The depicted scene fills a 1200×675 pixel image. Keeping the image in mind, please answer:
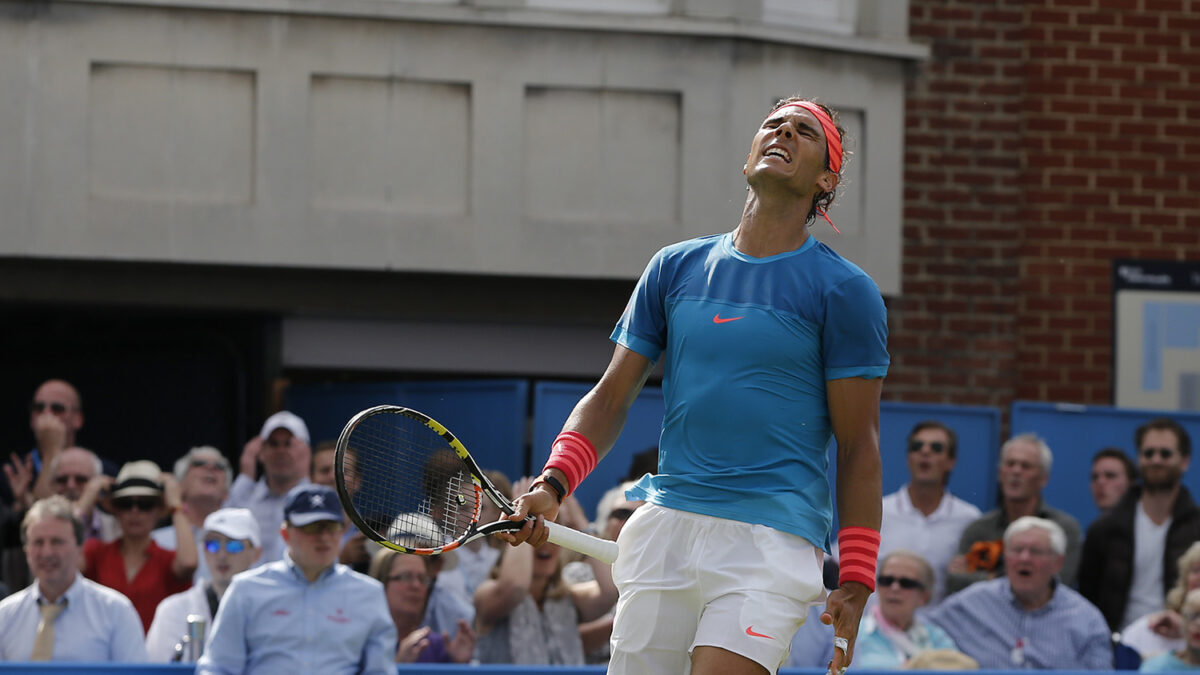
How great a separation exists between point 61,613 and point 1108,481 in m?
5.45

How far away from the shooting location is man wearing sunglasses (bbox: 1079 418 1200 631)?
8992mm

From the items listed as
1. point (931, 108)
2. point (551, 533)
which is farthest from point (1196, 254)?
point (551, 533)

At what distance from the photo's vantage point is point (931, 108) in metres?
11.9

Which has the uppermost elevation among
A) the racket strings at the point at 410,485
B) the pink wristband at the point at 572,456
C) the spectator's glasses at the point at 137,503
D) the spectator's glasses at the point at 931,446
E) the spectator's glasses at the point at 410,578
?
the pink wristband at the point at 572,456

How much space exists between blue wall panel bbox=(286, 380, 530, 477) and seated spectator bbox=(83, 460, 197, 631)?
2471 mm

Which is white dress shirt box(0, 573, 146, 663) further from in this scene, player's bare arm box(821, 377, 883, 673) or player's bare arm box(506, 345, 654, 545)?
player's bare arm box(821, 377, 883, 673)

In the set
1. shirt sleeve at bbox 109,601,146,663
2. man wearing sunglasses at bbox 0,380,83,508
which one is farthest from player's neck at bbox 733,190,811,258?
man wearing sunglasses at bbox 0,380,83,508

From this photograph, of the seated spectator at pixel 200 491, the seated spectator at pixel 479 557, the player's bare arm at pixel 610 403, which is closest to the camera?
the player's bare arm at pixel 610 403

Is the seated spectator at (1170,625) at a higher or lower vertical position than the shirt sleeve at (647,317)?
lower

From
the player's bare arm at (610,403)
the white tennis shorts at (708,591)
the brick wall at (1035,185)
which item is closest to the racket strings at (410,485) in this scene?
the player's bare arm at (610,403)

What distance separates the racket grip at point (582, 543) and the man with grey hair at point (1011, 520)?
16.1 feet

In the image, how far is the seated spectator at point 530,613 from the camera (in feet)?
27.0

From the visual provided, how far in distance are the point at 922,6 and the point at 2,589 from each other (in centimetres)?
692

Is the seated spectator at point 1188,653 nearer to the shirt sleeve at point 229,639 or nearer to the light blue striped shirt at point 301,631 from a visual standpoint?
the light blue striped shirt at point 301,631
